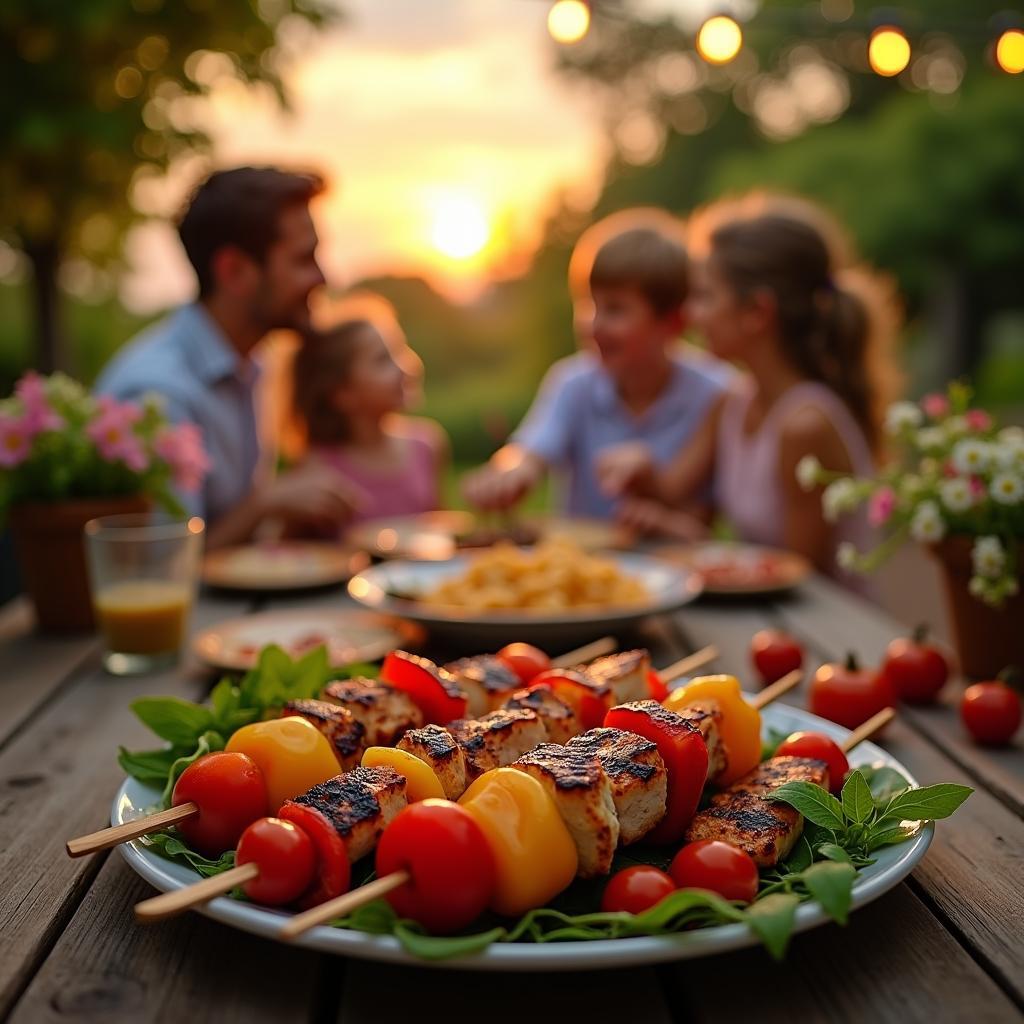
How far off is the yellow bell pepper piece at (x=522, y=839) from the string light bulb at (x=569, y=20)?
3.39m

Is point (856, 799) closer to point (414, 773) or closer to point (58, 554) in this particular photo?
point (414, 773)

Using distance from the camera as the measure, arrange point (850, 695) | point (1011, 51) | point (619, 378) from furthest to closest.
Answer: point (619, 378), point (1011, 51), point (850, 695)

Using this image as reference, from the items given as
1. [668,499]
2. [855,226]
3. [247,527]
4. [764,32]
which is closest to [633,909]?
[247,527]

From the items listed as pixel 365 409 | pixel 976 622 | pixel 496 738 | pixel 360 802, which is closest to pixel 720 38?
pixel 365 409

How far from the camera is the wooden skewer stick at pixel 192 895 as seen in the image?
93 centimetres

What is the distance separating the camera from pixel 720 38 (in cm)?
379

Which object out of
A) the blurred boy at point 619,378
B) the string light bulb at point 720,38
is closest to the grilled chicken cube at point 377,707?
the blurred boy at point 619,378

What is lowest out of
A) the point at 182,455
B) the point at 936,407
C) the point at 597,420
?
the point at 597,420

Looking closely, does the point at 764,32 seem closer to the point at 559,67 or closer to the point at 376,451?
the point at 559,67

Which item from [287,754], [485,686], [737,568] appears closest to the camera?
[287,754]

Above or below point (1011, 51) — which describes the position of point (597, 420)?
below

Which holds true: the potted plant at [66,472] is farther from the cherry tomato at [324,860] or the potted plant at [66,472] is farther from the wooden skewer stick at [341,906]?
the wooden skewer stick at [341,906]

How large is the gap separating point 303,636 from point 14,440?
79cm

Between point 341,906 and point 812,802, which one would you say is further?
point 812,802
